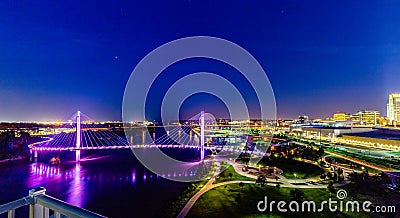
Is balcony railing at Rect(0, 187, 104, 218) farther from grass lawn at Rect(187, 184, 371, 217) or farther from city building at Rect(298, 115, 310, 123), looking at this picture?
city building at Rect(298, 115, 310, 123)

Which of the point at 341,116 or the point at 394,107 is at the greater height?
the point at 394,107

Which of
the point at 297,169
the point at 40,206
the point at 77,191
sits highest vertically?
the point at 40,206

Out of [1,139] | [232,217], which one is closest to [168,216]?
[232,217]

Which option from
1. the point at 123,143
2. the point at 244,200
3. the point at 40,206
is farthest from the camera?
the point at 123,143

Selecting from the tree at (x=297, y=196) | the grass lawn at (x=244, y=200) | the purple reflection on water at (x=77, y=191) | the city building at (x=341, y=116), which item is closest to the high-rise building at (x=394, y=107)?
→ the city building at (x=341, y=116)

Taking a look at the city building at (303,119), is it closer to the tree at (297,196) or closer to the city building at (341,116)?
the city building at (341,116)

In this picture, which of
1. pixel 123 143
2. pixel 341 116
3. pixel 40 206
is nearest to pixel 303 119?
pixel 341 116

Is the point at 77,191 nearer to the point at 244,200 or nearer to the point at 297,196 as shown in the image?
the point at 244,200
